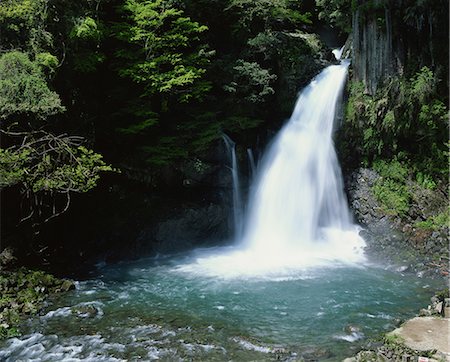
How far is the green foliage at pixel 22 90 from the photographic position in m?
9.60

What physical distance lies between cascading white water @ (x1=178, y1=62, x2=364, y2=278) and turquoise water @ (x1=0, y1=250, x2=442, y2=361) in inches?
85.7

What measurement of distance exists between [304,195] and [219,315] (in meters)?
7.66

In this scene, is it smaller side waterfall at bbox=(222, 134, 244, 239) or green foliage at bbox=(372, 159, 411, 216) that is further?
smaller side waterfall at bbox=(222, 134, 244, 239)

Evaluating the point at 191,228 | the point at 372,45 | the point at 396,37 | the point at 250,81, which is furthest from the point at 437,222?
the point at 191,228

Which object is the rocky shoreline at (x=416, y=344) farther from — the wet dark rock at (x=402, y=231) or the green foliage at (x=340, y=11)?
the green foliage at (x=340, y=11)

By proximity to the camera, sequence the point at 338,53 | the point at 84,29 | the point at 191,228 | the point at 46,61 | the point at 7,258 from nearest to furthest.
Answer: the point at 46,61 → the point at 7,258 → the point at 84,29 → the point at 191,228 → the point at 338,53

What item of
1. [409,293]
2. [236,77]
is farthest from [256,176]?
[409,293]

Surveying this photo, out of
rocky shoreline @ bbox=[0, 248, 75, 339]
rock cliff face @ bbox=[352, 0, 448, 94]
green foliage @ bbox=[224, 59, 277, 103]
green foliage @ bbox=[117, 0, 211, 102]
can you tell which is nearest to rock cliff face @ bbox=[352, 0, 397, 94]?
rock cliff face @ bbox=[352, 0, 448, 94]

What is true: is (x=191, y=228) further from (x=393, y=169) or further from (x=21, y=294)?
(x=393, y=169)

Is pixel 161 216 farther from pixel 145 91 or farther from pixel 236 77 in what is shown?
pixel 236 77

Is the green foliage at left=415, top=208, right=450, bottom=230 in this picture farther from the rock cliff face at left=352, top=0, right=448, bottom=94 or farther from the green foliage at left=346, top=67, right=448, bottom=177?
the rock cliff face at left=352, top=0, right=448, bottom=94

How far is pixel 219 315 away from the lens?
31.0 ft

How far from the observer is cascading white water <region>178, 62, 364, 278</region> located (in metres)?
14.8

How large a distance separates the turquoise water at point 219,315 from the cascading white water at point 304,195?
2.18 m
